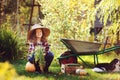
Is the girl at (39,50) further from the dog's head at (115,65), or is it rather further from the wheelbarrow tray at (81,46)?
the dog's head at (115,65)

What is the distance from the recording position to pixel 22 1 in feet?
41.8

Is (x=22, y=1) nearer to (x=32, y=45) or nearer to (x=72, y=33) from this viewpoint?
(x=72, y=33)

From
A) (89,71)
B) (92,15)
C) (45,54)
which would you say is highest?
(92,15)

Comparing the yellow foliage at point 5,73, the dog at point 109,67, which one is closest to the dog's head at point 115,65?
the dog at point 109,67

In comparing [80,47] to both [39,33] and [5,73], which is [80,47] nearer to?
[39,33]

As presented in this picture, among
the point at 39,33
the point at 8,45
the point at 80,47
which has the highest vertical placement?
the point at 39,33

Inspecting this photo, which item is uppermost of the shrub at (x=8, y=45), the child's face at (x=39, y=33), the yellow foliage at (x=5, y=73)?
the yellow foliage at (x=5, y=73)

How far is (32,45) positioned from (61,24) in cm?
212

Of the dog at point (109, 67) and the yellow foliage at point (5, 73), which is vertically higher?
the yellow foliage at point (5, 73)

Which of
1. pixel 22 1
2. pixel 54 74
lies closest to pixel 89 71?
pixel 54 74

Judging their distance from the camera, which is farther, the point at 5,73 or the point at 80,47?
the point at 80,47

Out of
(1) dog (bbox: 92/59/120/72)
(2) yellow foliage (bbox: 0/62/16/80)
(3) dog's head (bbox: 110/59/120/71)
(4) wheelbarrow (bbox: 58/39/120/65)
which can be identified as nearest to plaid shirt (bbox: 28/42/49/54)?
(4) wheelbarrow (bbox: 58/39/120/65)

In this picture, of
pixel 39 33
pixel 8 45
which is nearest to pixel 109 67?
pixel 39 33

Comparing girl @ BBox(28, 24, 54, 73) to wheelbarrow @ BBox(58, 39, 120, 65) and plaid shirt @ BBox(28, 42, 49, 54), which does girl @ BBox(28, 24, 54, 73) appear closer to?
plaid shirt @ BBox(28, 42, 49, 54)
